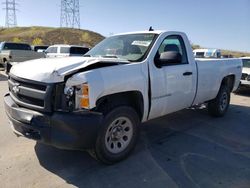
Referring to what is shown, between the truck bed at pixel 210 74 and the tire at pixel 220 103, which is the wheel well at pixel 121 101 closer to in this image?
the truck bed at pixel 210 74

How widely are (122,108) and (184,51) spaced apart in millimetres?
2141

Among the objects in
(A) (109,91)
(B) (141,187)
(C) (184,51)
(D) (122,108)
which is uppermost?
(C) (184,51)

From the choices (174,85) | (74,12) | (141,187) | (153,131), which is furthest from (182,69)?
(74,12)

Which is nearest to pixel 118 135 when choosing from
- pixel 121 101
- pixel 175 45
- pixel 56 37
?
pixel 121 101

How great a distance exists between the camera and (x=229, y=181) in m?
3.54

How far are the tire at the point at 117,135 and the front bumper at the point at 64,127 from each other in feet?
0.60

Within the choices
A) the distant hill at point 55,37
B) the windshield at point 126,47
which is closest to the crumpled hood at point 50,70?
the windshield at point 126,47

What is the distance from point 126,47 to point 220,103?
126 inches

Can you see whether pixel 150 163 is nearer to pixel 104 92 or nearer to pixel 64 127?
pixel 104 92

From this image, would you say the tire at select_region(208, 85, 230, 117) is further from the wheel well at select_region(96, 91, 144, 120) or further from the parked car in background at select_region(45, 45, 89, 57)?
the parked car in background at select_region(45, 45, 89, 57)

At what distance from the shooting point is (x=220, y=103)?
A: 22.0 ft

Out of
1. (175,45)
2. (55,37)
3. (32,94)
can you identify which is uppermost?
(55,37)

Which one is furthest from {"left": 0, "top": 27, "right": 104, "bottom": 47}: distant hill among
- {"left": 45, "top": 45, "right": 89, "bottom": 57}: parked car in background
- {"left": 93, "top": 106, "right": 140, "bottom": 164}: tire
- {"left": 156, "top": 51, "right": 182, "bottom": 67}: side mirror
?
{"left": 93, "top": 106, "right": 140, "bottom": 164}: tire

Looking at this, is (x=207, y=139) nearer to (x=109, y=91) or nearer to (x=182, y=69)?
(x=182, y=69)
